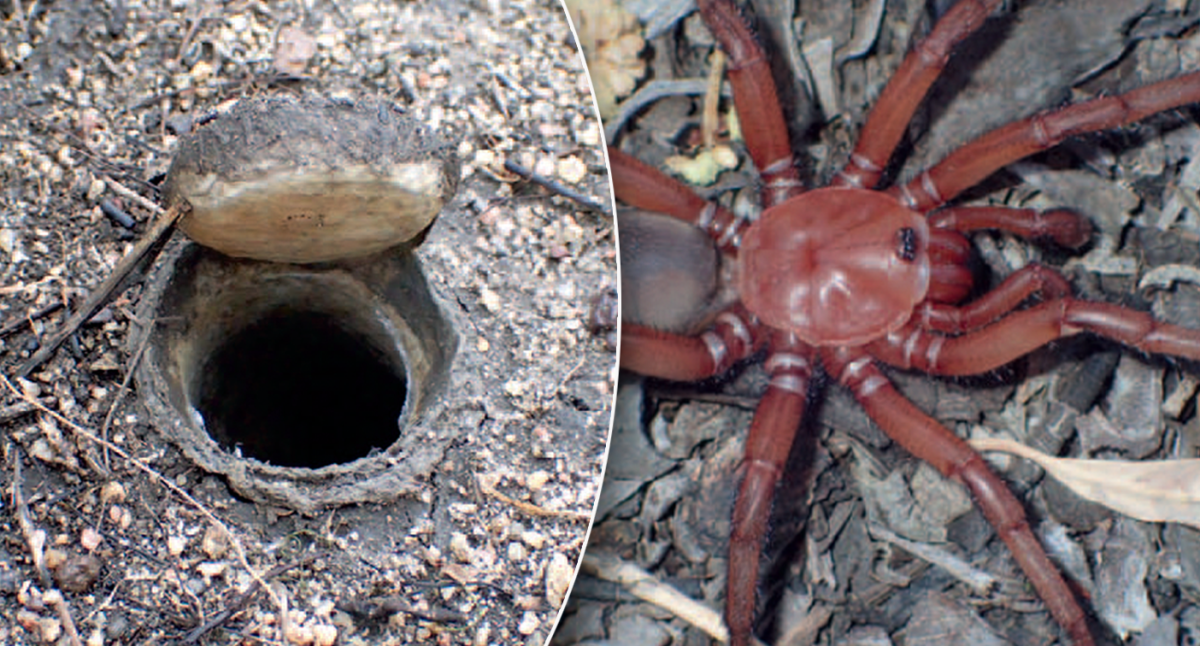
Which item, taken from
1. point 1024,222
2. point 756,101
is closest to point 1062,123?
point 1024,222

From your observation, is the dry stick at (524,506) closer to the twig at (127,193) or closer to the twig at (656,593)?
the twig at (127,193)

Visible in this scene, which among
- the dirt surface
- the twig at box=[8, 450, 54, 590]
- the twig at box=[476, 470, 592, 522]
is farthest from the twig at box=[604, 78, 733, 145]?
the twig at box=[8, 450, 54, 590]

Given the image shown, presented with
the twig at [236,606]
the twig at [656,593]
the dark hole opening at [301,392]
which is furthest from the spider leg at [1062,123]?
the twig at [236,606]

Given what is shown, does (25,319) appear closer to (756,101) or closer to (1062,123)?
(756,101)

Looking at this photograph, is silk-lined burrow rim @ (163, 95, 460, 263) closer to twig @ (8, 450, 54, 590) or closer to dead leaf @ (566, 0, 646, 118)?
twig @ (8, 450, 54, 590)

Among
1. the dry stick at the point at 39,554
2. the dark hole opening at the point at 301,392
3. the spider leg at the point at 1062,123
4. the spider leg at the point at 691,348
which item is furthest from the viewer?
the spider leg at the point at 1062,123

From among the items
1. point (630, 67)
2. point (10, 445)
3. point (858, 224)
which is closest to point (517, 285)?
point (10, 445)

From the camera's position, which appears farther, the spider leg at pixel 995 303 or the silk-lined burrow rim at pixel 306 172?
the spider leg at pixel 995 303

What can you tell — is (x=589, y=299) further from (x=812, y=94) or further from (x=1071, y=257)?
(x=1071, y=257)
